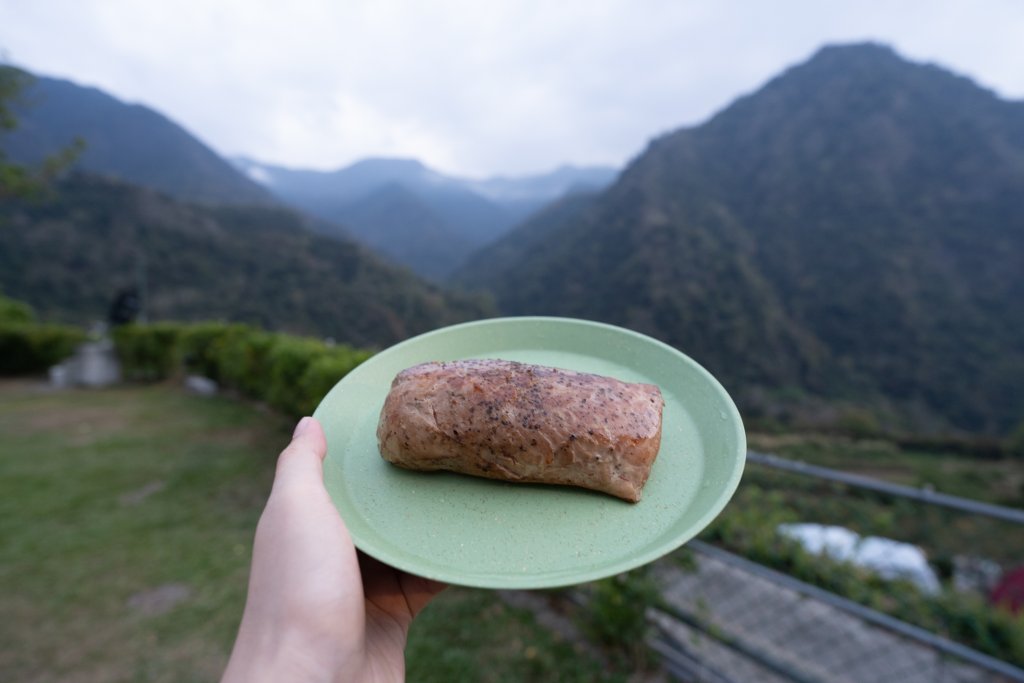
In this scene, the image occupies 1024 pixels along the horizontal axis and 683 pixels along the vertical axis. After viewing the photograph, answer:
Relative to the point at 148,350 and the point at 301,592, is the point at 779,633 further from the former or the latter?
the point at 148,350

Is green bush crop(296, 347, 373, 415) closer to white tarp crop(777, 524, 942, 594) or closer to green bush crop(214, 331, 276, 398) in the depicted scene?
green bush crop(214, 331, 276, 398)

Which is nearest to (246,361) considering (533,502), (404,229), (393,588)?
(393,588)

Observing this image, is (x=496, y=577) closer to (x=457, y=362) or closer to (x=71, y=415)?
(x=457, y=362)

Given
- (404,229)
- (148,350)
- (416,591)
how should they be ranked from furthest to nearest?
(404,229) < (148,350) < (416,591)

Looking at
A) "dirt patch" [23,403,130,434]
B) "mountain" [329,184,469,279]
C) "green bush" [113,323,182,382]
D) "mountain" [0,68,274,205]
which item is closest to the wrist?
"dirt patch" [23,403,130,434]

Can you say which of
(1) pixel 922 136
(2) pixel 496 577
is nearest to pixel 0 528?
(2) pixel 496 577

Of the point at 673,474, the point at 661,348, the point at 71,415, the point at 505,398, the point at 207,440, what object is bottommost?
the point at 71,415
